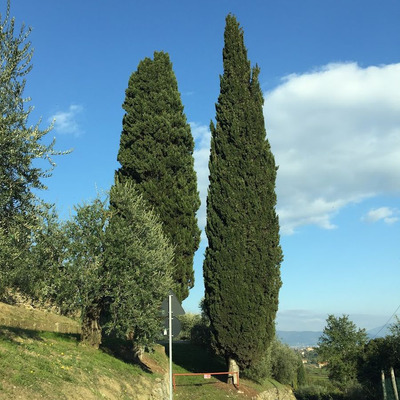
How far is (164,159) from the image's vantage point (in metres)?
27.0

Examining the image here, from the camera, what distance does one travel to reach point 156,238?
62.6 feet

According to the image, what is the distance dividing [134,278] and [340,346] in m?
55.3

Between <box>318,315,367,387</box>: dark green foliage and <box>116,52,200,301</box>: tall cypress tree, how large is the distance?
1523 inches

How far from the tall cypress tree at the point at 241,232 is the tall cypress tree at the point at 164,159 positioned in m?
1.44

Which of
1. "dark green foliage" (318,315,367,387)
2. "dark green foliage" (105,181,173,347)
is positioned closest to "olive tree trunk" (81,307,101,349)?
"dark green foliage" (105,181,173,347)

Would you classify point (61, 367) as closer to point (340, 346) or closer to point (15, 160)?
point (15, 160)

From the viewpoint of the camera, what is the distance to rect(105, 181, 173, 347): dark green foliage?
16453mm

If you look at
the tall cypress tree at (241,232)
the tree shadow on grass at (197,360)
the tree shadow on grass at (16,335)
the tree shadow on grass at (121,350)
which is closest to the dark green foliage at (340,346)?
the tree shadow on grass at (197,360)

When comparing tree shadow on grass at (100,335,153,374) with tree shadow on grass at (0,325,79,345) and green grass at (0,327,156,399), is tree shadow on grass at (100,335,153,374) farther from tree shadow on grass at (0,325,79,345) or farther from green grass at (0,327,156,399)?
tree shadow on grass at (0,325,79,345)

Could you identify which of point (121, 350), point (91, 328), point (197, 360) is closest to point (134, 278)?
point (91, 328)

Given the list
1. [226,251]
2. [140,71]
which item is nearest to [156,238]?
[226,251]

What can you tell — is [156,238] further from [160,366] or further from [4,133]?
[4,133]

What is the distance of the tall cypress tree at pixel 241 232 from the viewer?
25.0 meters

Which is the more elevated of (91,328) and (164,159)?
(164,159)
